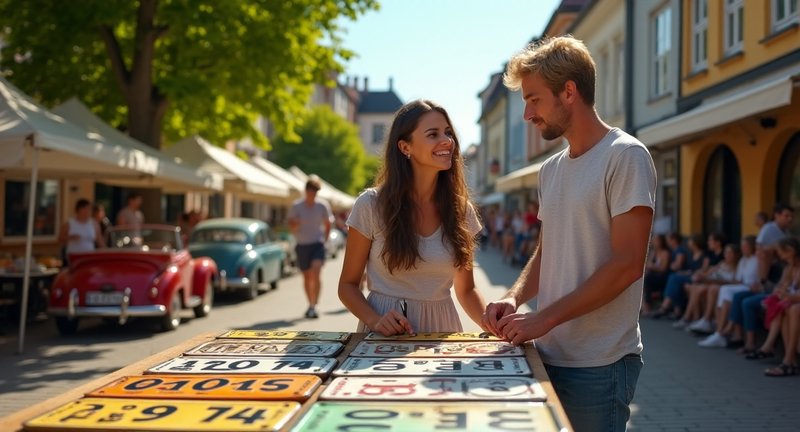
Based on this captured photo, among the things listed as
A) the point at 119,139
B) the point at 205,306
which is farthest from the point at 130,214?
the point at 205,306

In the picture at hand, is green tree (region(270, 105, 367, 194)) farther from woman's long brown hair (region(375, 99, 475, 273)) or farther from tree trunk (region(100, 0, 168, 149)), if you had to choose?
woman's long brown hair (region(375, 99, 475, 273))

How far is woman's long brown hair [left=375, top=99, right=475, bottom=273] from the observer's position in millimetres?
3277

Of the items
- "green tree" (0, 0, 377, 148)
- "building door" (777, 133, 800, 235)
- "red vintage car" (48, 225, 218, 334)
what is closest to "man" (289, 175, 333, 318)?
"red vintage car" (48, 225, 218, 334)

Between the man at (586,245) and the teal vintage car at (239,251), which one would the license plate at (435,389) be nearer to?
the man at (586,245)

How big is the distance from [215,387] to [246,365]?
0.28 meters

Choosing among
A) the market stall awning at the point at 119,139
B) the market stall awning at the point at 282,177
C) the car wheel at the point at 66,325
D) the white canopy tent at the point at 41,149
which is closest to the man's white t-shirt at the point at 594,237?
the white canopy tent at the point at 41,149

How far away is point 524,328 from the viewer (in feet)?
8.45

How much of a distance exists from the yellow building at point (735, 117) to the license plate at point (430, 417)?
765 centimetres

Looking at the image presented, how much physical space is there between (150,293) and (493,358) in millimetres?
8678

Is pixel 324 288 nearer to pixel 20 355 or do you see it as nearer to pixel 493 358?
pixel 20 355

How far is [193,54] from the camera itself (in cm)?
1662

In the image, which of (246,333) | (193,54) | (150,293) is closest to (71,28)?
(193,54)

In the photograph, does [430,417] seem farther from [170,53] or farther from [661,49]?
[661,49]

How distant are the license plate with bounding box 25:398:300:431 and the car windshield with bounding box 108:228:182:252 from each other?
986cm
